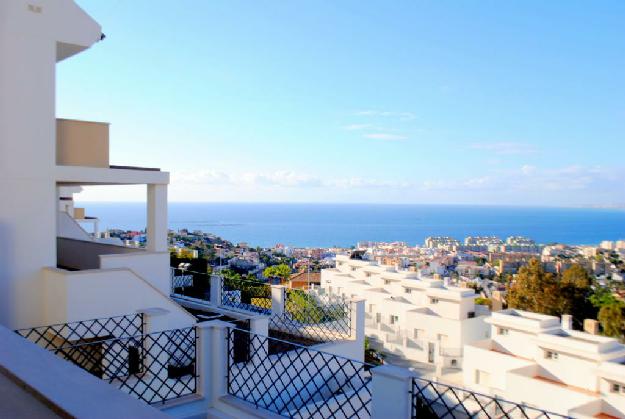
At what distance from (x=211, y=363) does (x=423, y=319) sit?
78.3ft

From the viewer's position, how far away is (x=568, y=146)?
60.8 meters

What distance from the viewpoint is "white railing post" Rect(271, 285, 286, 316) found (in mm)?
9984

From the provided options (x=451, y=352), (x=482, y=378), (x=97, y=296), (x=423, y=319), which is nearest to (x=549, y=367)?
(x=482, y=378)

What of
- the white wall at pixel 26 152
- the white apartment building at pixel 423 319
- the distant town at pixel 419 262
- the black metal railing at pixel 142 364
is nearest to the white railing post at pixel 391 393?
the black metal railing at pixel 142 364

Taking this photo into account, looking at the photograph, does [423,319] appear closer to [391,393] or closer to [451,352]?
[451,352]

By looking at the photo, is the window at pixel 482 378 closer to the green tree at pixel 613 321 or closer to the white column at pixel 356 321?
the green tree at pixel 613 321

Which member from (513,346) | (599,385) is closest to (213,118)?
(513,346)

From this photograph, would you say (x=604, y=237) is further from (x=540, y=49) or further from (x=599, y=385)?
(x=599, y=385)

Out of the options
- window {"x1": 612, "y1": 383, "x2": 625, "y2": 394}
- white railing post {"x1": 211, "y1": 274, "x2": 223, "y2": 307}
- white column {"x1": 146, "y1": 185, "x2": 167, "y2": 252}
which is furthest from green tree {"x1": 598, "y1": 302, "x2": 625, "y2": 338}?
white column {"x1": 146, "y1": 185, "x2": 167, "y2": 252}

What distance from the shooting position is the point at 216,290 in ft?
32.7

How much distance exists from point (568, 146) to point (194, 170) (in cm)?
4195

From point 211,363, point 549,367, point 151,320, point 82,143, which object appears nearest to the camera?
point 211,363

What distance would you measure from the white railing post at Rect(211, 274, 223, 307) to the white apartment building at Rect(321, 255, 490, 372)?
57.1ft

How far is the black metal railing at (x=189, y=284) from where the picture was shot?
1127 centimetres
